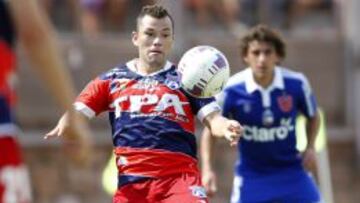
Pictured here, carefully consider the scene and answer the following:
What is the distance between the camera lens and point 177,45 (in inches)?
661

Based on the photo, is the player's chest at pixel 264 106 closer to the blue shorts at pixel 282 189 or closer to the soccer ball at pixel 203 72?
the blue shorts at pixel 282 189

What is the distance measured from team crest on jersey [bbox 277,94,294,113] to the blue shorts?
19.3 inches

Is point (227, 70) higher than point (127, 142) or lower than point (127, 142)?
higher

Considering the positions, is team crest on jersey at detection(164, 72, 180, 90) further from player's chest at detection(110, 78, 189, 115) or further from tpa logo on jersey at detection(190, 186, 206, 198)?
tpa logo on jersey at detection(190, 186, 206, 198)

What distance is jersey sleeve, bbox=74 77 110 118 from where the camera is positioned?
703 cm

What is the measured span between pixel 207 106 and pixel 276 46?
2.27 meters

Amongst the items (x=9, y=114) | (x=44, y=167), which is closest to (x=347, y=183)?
(x=44, y=167)

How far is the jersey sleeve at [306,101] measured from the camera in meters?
9.11

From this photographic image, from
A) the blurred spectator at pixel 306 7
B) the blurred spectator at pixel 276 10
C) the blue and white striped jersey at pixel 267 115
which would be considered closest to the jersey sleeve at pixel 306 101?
the blue and white striped jersey at pixel 267 115

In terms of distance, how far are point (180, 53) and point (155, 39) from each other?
9830 mm

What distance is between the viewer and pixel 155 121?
22.6 ft

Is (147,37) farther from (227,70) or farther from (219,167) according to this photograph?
(219,167)

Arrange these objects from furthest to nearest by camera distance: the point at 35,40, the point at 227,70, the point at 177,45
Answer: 1. the point at 177,45
2. the point at 227,70
3. the point at 35,40

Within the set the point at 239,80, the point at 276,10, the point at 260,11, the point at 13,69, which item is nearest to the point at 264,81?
the point at 239,80
